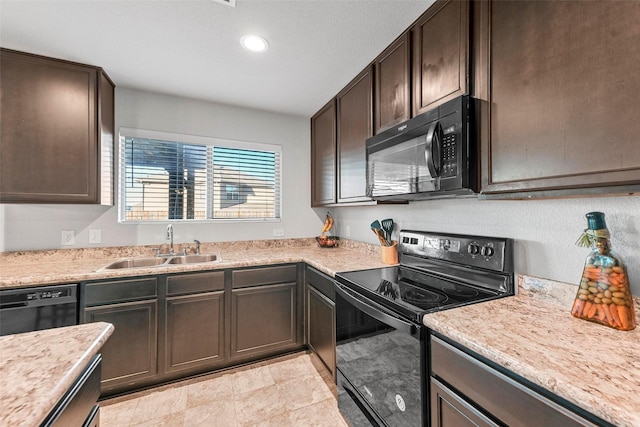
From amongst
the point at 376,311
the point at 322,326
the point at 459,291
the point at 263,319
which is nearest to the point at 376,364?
the point at 376,311

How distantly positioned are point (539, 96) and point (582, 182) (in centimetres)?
35

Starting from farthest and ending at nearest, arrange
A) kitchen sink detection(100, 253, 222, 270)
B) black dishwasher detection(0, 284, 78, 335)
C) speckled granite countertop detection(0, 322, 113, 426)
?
kitchen sink detection(100, 253, 222, 270), black dishwasher detection(0, 284, 78, 335), speckled granite countertop detection(0, 322, 113, 426)

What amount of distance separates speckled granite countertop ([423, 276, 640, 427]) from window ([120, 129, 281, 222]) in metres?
2.32

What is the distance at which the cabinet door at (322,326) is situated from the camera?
74.7 inches

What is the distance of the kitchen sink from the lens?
88.0 inches

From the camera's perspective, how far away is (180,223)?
2.60 m

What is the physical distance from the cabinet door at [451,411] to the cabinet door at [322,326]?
90 cm

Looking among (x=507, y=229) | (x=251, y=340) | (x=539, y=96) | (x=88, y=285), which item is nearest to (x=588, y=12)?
(x=539, y=96)

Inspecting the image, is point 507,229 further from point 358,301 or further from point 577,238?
point 358,301

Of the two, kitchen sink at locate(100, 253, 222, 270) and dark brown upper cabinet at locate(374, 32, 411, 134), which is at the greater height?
dark brown upper cabinet at locate(374, 32, 411, 134)

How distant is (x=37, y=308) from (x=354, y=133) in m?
2.44

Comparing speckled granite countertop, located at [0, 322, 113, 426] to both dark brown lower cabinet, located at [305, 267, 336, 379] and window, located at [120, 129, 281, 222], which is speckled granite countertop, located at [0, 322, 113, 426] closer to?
dark brown lower cabinet, located at [305, 267, 336, 379]

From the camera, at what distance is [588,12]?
2.76 ft

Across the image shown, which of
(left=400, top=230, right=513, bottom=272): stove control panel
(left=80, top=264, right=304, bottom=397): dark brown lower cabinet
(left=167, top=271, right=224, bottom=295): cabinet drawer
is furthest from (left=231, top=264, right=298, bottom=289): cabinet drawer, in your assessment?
(left=400, top=230, right=513, bottom=272): stove control panel
